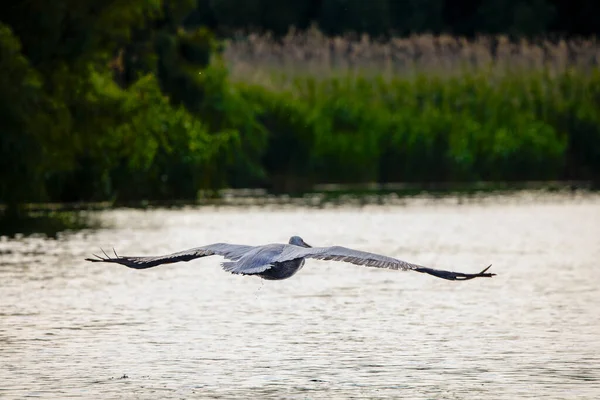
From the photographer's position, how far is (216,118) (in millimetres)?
32125

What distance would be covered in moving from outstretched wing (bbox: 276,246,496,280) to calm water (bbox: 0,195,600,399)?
88 cm

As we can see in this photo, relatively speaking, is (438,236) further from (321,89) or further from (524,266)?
(321,89)

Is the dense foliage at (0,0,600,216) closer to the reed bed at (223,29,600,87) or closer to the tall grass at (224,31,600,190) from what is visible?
the tall grass at (224,31,600,190)

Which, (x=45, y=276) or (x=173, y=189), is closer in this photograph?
(x=45, y=276)

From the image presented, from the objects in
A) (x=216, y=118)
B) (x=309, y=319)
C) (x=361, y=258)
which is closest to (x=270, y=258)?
(x=361, y=258)

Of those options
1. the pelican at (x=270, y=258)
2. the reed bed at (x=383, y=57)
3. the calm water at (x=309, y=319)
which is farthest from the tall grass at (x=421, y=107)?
the pelican at (x=270, y=258)

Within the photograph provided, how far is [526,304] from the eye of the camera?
1638cm

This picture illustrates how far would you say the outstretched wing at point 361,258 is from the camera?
10.7 metres

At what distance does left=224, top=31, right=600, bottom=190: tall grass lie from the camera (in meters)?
33.0

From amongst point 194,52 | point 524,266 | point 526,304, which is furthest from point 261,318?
point 194,52

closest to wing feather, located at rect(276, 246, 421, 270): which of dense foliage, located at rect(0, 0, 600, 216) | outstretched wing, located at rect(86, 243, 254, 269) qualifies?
outstretched wing, located at rect(86, 243, 254, 269)

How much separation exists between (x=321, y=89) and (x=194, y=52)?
3.60 metres

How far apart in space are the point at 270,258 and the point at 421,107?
22975 mm

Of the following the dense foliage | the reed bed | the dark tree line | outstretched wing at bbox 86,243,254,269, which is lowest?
outstretched wing at bbox 86,243,254,269
